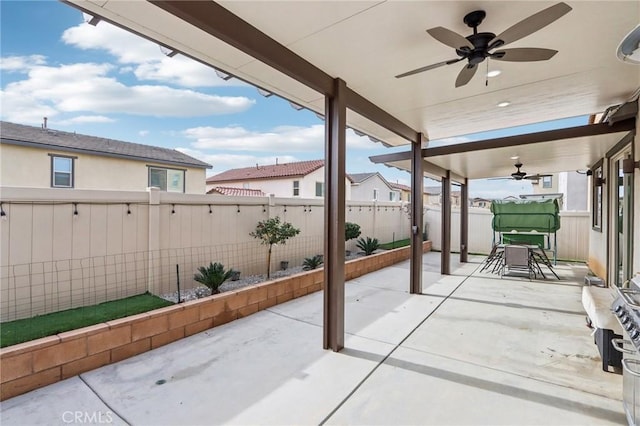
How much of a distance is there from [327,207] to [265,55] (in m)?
1.53

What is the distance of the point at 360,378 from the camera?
8.58 ft

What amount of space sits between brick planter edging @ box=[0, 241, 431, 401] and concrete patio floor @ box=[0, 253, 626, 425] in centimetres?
10

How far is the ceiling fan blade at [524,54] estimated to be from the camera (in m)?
2.35

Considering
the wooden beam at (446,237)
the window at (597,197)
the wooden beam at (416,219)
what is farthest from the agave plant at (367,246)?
the window at (597,197)

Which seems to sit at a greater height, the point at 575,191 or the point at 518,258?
the point at 575,191

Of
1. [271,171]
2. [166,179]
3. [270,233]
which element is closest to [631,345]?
[270,233]

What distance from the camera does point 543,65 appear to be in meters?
3.05

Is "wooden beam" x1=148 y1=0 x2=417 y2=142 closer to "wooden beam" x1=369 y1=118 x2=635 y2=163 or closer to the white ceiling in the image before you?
the white ceiling

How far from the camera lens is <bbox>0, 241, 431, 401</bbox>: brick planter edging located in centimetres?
232

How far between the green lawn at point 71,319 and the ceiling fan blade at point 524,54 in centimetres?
412

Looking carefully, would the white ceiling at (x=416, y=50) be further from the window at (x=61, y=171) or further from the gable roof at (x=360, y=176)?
the gable roof at (x=360, y=176)

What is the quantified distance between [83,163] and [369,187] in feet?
50.3

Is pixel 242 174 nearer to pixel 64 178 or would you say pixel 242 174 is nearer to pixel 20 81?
pixel 64 178

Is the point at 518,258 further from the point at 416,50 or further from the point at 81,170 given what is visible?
the point at 81,170
